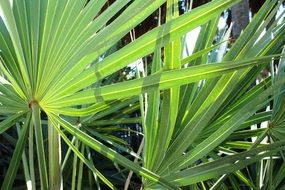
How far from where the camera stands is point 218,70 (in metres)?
0.92

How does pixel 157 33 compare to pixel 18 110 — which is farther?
pixel 18 110

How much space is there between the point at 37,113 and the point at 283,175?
Result: 2.71 ft

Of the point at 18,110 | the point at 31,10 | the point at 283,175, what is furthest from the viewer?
the point at 283,175

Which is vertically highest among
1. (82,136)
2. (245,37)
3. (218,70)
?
(245,37)

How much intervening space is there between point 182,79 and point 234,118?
10.8 inches

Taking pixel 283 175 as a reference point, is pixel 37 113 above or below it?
above

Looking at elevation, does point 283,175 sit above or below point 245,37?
below

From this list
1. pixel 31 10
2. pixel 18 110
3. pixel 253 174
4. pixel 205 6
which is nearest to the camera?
pixel 205 6

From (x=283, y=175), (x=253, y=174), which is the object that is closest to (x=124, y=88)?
(x=283, y=175)

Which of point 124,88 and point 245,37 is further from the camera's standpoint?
point 245,37

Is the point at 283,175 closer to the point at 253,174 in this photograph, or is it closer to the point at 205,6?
the point at 253,174

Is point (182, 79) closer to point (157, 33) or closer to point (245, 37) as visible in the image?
point (157, 33)

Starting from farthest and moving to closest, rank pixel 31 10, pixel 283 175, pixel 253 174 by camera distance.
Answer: pixel 253 174, pixel 283 175, pixel 31 10

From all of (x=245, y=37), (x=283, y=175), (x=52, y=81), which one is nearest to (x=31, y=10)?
(x=52, y=81)
